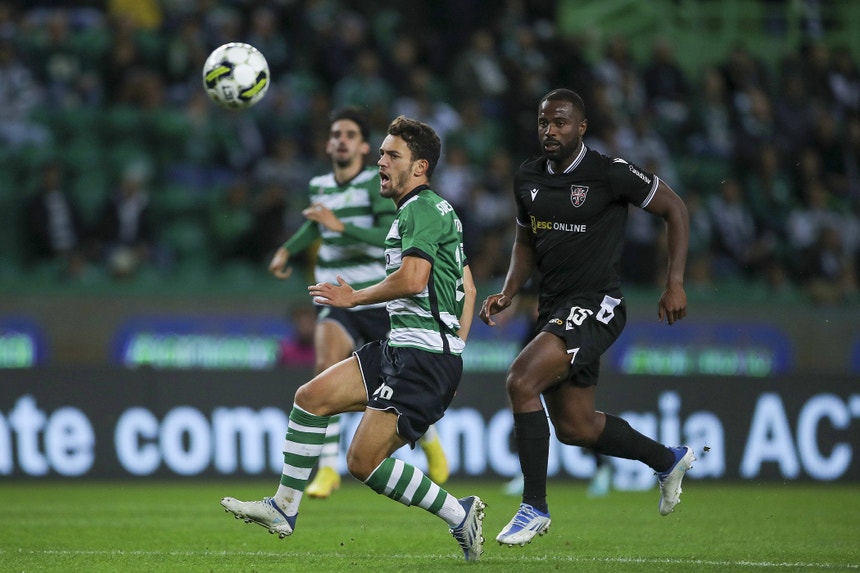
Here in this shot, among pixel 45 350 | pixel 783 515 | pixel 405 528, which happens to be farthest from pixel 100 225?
pixel 783 515

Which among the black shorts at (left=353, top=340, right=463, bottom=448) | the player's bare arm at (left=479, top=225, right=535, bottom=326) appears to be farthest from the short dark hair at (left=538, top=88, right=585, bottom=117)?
the black shorts at (left=353, top=340, right=463, bottom=448)

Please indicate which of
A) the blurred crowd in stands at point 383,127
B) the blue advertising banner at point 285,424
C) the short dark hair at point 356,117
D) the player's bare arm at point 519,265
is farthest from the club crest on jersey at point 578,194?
the blurred crowd in stands at point 383,127

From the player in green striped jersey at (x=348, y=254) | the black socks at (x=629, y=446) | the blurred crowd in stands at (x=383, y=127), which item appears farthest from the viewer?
the blurred crowd in stands at (x=383, y=127)

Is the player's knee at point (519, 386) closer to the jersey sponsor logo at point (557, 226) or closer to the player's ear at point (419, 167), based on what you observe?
the jersey sponsor logo at point (557, 226)

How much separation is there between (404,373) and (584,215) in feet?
4.58

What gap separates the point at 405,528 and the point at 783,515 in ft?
9.29

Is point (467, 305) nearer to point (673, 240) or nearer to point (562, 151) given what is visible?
point (562, 151)

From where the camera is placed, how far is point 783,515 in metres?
9.01

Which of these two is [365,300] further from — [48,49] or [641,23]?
[641,23]

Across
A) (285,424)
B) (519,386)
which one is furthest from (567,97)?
(285,424)

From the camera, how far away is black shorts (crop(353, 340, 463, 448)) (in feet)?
19.9

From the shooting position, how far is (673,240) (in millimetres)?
6703

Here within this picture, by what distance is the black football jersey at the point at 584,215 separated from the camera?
266 inches

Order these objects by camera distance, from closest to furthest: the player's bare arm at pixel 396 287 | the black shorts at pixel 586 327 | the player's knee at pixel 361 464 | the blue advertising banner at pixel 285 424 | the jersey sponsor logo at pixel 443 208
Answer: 1. the player's bare arm at pixel 396 287
2. the player's knee at pixel 361 464
3. the jersey sponsor logo at pixel 443 208
4. the black shorts at pixel 586 327
5. the blue advertising banner at pixel 285 424
